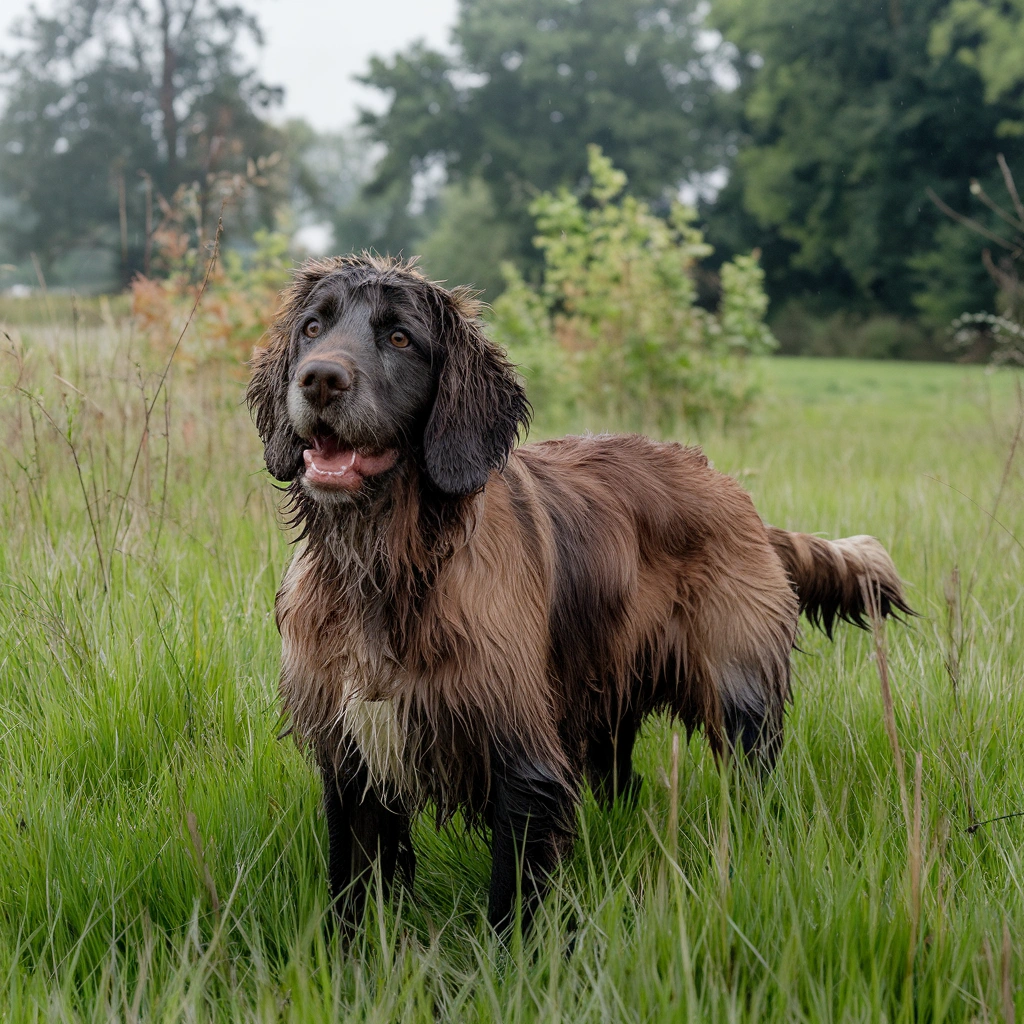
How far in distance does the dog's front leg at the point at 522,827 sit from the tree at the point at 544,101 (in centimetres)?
4306

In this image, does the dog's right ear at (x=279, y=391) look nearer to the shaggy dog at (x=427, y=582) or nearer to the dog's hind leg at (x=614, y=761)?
the shaggy dog at (x=427, y=582)

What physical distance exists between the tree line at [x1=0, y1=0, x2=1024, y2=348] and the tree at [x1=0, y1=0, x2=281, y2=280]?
0.09 metres

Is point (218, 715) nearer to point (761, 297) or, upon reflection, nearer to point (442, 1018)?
point (442, 1018)

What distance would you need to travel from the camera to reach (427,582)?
8.16 feet

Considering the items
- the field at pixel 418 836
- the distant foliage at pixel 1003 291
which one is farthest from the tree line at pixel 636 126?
the field at pixel 418 836

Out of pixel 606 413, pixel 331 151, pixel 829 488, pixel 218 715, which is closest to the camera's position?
pixel 218 715

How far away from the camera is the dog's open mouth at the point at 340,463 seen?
2408 millimetres

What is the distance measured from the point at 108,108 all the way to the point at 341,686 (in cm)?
4619

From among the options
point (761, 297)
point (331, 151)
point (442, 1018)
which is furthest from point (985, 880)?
point (331, 151)

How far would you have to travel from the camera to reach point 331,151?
332 ft

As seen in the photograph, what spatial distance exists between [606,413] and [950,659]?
7.54 m

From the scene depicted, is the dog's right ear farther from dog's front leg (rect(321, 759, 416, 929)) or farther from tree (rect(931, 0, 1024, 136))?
tree (rect(931, 0, 1024, 136))

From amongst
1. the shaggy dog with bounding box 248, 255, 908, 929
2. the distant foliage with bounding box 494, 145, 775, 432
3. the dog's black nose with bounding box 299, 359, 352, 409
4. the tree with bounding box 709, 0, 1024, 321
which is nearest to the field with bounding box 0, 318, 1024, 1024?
the shaggy dog with bounding box 248, 255, 908, 929

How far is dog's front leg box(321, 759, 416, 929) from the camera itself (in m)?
2.61
